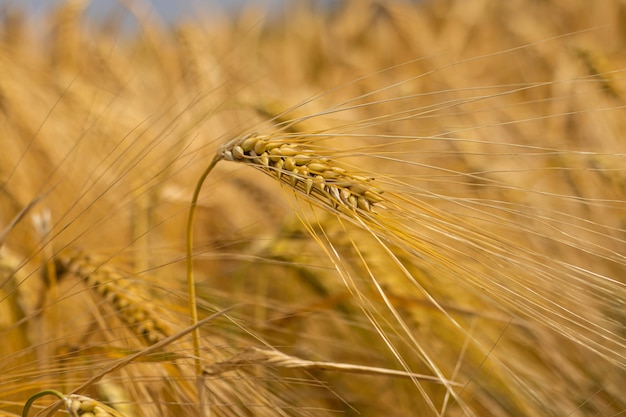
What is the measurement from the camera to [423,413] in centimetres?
87

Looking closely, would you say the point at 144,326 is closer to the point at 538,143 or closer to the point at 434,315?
the point at 434,315

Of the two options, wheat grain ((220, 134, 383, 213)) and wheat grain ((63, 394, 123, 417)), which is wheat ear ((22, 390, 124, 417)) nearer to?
wheat grain ((63, 394, 123, 417))

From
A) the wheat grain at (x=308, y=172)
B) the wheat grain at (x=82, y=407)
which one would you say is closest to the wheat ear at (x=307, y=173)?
the wheat grain at (x=308, y=172)

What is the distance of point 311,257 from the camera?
1082 mm

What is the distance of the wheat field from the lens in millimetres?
585

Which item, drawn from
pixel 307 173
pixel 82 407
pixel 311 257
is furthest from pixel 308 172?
pixel 311 257

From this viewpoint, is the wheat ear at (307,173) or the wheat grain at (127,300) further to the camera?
the wheat grain at (127,300)

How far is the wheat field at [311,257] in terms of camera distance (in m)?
0.59

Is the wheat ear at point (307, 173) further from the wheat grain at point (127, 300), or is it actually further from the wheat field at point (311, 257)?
the wheat grain at point (127, 300)

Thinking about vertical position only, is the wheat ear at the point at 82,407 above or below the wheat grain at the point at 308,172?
below

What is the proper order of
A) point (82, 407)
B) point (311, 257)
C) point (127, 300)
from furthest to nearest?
point (311, 257), point (127, 300), point (82, 407)

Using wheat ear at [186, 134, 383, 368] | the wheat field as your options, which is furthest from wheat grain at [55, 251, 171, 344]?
wheat ear at [186, 134, 383, 368]

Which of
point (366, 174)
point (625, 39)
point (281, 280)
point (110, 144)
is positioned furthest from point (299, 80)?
point (366, 174)

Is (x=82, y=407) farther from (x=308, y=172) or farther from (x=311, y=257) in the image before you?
(x=311, y=257)
